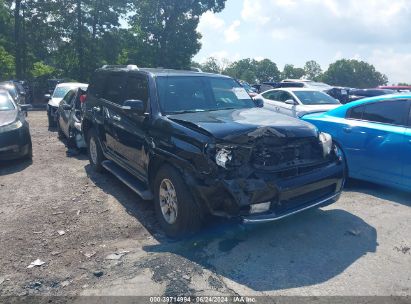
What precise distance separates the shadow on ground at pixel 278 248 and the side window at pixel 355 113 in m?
1.81

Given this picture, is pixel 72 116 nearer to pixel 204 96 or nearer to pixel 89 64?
pixel 204 96

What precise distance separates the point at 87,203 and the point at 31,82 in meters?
26.0

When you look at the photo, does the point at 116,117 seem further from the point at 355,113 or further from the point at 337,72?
the point at 337,72

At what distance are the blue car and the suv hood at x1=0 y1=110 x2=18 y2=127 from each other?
6378 millimetres

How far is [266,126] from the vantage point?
4293 millimetres

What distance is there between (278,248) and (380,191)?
9.30 ft

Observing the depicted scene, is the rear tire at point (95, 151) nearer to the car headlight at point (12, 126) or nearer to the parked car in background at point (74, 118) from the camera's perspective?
the parked car in background at point (74, 118)

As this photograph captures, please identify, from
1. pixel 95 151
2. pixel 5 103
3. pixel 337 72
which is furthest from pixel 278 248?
pixel 337 72

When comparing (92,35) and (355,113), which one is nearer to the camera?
(355,113)

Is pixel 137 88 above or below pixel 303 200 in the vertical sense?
above

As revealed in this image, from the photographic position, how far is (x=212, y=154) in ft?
13.0

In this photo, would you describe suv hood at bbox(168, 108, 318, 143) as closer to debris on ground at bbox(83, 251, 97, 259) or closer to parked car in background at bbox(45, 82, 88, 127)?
debris on ground at bbox(83, 251, 97, 259)

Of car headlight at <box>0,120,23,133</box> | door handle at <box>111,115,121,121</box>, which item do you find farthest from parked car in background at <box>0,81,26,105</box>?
door handle at <box>111,115,121,121</box>

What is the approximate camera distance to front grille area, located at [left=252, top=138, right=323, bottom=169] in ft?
13.3
